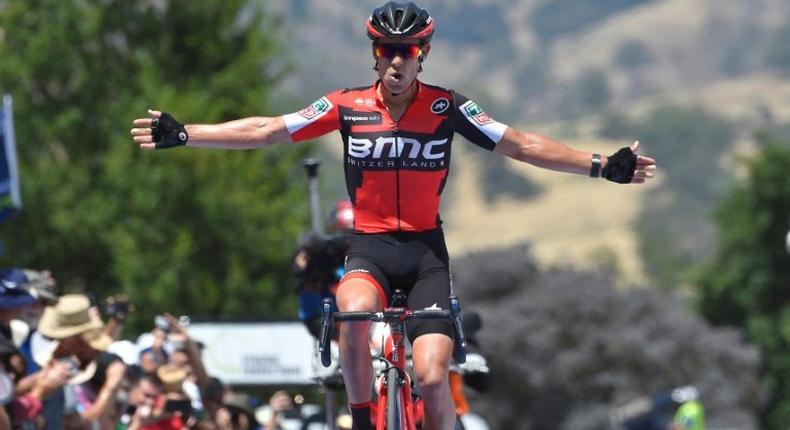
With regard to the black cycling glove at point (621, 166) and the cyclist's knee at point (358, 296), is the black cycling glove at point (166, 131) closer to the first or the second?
the cyclist's knee at point (358, 296)

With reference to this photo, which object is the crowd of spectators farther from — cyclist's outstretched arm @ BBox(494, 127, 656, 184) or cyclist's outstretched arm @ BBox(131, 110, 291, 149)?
cyclist's outstretched arm @ BBox(494, 127, 656, 184)

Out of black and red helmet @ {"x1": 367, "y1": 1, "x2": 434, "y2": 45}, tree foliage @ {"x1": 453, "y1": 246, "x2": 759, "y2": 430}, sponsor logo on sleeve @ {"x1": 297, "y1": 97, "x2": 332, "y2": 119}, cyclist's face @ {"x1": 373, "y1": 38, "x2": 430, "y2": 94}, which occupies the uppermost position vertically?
black and red helmet @ {"x1": 367, "y1": 1, "x2": 434, "y2": 45}

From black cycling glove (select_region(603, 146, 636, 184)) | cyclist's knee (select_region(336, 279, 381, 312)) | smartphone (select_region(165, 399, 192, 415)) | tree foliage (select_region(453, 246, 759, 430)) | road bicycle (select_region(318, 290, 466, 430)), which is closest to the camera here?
road bicycle (select_region(318, 290, 466, 430))

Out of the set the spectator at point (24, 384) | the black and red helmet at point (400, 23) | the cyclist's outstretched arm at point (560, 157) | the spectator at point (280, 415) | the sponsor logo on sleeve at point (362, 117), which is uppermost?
the black and red helmet at point (400, 23)

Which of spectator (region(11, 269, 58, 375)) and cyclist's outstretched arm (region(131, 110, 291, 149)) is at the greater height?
cyclist's outstretched arm (region(131, 110, 291, 149))

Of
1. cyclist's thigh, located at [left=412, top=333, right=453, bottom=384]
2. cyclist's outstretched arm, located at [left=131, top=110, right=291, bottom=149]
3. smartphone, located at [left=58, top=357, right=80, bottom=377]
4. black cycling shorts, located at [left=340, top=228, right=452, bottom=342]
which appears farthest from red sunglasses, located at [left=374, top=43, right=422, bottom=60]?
smartphone, located at [left=58, top=357, right=80, bottom=377]

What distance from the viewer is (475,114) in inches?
374

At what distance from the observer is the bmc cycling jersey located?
939 centimetres

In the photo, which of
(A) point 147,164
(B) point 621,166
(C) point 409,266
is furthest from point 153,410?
(A) point 147,164

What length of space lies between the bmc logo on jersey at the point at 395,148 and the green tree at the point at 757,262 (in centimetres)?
5143

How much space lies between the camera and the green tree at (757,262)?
6147cm

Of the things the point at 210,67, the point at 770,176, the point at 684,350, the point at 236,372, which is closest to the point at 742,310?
the point at 770,176

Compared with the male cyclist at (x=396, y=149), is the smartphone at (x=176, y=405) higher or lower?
lower

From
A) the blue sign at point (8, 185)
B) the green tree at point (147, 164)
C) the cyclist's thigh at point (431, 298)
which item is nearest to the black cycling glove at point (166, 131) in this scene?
the cyclist's thigh at point (431, 298)
